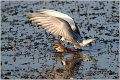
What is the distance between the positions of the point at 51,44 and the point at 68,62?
1.53 metres

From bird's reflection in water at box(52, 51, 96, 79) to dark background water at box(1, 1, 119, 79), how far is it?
2 centimetres

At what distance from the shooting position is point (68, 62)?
10.8 metres

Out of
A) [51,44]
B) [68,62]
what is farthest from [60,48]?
[68,62]

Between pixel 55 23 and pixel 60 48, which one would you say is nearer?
pixel 55 23

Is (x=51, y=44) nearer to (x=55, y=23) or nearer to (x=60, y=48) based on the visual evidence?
(x=60, y=48)

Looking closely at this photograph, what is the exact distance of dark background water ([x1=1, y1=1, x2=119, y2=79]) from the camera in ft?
32.3

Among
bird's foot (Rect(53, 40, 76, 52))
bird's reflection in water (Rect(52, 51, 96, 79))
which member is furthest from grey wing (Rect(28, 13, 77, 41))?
bird's foot (Rect(53, 40, 76, 52))

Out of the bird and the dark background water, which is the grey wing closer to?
the bird

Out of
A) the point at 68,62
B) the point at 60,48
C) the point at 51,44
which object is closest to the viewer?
the point at 68,62

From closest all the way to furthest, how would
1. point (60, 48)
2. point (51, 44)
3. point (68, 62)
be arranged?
point (68, 62) < point (60, 48) < point (51, 44)

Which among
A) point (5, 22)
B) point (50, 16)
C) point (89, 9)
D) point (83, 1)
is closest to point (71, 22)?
point (50, 16)

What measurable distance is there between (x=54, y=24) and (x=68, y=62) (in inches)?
31.4

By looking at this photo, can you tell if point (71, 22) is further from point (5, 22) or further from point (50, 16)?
point (5, 22)

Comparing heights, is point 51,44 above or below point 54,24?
below
